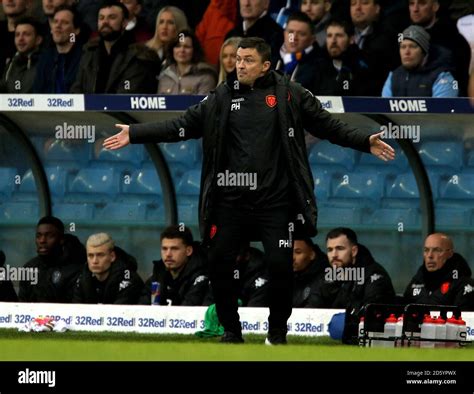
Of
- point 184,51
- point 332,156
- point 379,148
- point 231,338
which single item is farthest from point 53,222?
point 379,148

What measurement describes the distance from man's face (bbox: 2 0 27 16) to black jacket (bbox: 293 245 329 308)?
427cm

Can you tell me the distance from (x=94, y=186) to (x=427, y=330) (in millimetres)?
5058

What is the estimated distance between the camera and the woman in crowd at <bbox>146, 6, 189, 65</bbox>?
50.9ft

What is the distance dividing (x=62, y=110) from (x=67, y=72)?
746 mm

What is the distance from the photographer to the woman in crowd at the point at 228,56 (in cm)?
1483

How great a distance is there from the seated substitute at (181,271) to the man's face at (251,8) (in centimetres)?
217

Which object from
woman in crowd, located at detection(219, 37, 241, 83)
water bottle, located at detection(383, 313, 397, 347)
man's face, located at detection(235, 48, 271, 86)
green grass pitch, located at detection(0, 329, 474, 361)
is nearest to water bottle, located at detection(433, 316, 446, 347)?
water bottle, located at detection(383, 313, 397, 347)

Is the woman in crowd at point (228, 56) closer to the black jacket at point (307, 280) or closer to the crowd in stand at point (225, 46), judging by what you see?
the crowd in stand at point (225, 46)

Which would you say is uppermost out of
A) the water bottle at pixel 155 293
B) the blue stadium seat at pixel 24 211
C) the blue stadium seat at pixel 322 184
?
the blue stadium seat at pixel 322 184

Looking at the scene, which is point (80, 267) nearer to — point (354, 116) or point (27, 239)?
point (27, 239)

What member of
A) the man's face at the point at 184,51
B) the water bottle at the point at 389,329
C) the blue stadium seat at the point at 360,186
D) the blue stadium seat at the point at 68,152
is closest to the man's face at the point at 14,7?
the blue stadium seat at the point at 68,152

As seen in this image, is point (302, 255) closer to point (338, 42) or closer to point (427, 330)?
point (338, 42)

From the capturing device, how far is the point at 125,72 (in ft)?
50.0
